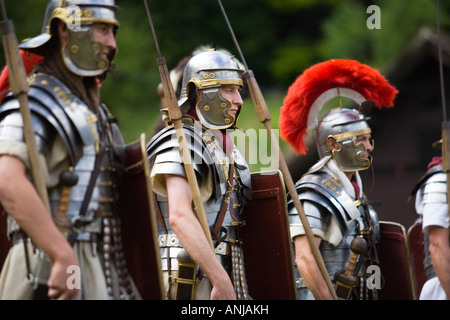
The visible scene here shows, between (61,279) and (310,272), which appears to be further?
(310,272)

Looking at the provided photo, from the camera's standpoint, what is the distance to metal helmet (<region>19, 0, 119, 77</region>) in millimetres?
4816

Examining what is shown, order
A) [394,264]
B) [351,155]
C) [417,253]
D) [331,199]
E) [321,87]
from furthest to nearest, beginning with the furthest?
1. [417,253]
2. [321,87]
3. [394,264]
4. [351,155]
5. [331,199]

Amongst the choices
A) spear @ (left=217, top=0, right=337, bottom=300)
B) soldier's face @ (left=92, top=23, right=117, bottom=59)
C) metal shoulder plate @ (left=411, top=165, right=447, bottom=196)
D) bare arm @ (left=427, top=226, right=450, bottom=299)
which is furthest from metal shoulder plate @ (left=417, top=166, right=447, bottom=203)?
soldier's face @ (left=92, top=23, right=117, bottom=59)

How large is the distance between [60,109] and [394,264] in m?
3.22

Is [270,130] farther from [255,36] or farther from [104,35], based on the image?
[255,36]

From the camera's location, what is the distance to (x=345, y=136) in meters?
6.98

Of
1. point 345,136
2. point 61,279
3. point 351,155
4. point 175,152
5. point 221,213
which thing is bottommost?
point 61,279

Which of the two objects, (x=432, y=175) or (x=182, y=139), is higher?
(x=432, y=175)

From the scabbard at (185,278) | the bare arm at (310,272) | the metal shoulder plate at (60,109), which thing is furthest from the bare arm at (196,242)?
the bare arm at (310,272)

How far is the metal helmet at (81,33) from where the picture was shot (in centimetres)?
482

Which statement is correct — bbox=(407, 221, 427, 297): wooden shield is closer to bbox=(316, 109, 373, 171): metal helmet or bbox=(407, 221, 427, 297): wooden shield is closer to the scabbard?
bbox=(316, 109, 373, 171): metal helmet

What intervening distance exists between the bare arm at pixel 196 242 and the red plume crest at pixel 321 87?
225cm

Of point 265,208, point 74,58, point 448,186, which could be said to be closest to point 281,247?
point 265,208

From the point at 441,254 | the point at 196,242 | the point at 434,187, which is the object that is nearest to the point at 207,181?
the point at 196,242
